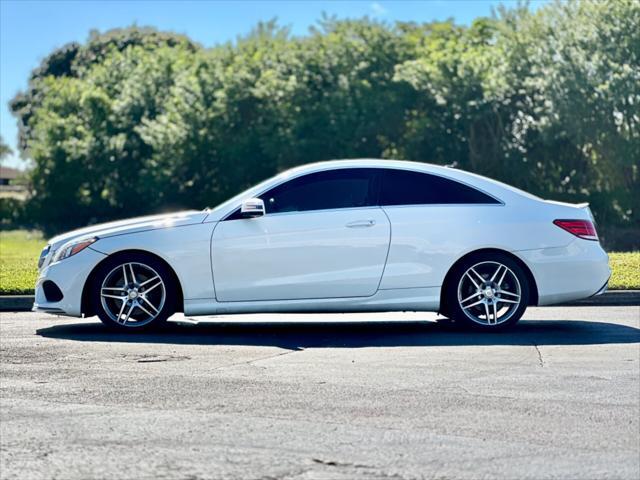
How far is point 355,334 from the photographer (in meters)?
10.4

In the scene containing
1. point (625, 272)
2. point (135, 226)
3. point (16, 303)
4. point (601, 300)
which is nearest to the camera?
point (135, 226)

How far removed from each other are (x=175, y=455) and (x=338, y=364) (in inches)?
120

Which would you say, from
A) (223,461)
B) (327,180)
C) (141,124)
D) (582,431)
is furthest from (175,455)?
(141,124)

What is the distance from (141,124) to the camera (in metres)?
54.8

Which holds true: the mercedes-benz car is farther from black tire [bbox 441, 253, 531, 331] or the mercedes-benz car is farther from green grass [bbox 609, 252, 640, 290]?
green grass [bbox 609, 252, 640, 290]

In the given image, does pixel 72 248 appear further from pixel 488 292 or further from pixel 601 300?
pixel 601 300

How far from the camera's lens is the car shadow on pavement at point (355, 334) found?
9.67 m

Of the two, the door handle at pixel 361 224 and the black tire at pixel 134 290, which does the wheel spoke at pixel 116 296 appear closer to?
the black tire at pixel 134 290

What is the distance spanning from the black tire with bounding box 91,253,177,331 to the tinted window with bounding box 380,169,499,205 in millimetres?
2174

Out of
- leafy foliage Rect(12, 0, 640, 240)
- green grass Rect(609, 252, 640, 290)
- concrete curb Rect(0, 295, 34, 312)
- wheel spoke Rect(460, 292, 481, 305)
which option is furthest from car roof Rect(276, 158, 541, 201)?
leafy foliage Rect(12, 0, 640, 240)

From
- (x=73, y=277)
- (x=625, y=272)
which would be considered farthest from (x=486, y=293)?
(x=625, y=272)

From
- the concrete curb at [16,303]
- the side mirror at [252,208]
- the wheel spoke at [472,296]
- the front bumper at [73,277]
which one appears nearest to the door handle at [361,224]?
the side mirror at [252,208]

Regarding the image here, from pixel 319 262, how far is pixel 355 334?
0.77m

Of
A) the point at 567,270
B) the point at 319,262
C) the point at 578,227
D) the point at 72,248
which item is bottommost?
the point at 567,270
